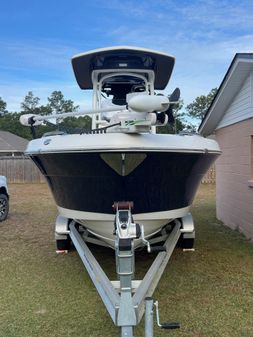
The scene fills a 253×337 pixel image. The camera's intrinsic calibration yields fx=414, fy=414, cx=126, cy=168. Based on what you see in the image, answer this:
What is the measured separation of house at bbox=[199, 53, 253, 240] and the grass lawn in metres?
0.78

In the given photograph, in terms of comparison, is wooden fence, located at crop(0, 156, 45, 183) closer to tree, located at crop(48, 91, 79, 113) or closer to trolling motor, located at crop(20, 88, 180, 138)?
trolling motor, located at crop(20, 88, 180, 138)

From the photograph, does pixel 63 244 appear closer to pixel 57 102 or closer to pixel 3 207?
pixel 3 207

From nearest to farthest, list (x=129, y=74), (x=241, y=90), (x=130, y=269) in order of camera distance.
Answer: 1. (x=130, y=269)
2. (x=129, y=74)
3. (x=241, y=90)

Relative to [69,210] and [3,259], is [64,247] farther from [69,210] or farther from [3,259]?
[69,210]

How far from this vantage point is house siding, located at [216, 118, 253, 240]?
24.9 ft

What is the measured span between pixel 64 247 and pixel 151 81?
9.47 feet

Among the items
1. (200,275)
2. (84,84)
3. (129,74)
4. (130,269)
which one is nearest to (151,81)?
(129,74)

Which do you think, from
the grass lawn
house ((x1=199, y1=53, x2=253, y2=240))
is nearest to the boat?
the grass lawn

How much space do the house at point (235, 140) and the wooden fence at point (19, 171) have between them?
57.9 ft

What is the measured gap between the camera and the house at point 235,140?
741 cm

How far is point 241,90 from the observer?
7926mm

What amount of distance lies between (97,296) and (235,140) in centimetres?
499

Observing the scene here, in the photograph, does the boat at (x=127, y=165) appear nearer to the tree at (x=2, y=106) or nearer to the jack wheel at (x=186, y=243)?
the jack wheel at (x=186, y=243)

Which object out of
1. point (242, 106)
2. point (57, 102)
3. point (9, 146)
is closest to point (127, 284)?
point (242, 106)
